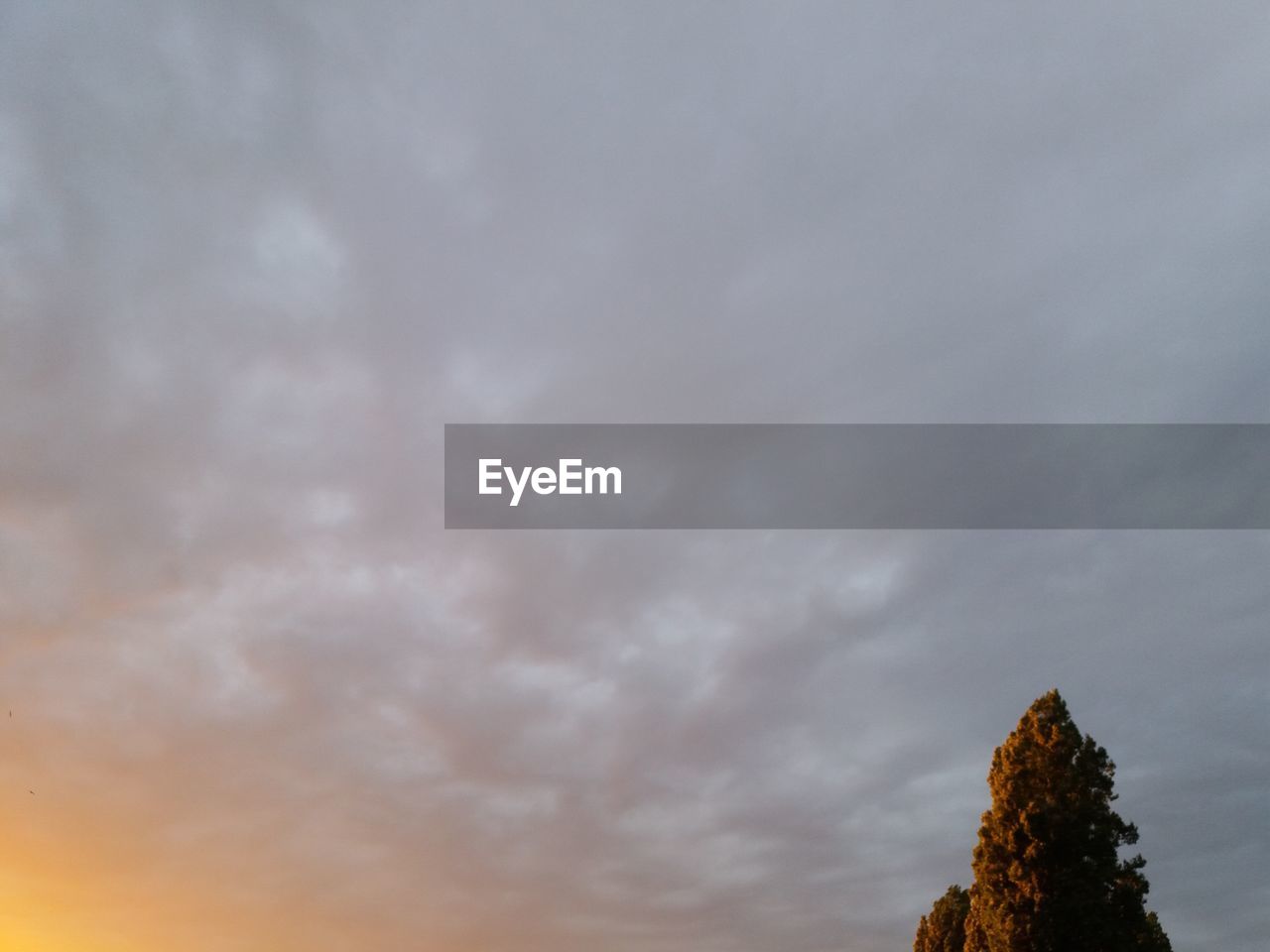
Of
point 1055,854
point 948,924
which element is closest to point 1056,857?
point 1055,854

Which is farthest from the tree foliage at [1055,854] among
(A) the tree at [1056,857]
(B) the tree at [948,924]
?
(B) the tree at [948,924]

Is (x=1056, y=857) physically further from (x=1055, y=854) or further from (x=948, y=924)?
(x=948, y=924)

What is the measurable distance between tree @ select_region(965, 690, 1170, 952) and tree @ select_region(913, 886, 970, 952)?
114ft

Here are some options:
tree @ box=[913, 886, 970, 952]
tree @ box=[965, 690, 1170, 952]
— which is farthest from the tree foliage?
tree @ box=[913, 886, 970, 952]

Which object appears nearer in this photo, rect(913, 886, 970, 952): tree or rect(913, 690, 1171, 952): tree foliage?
rect(913, 690, 1171, 952): tree foliage

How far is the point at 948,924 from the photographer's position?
3440 inches

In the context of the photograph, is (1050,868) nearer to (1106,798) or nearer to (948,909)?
(1106,798)

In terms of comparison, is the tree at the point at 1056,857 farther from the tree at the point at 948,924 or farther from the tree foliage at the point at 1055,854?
the tree at the point at 948,924

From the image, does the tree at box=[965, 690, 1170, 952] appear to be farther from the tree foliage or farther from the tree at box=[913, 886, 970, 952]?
the tree at box=[913, 886, 970, 952]

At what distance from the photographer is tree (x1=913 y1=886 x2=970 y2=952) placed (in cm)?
8519

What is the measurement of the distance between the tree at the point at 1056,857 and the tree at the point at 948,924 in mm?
34733

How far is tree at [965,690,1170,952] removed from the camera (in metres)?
50.7

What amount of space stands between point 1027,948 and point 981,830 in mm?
6441

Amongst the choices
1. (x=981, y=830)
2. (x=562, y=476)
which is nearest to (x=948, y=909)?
(x=981, y=830)
